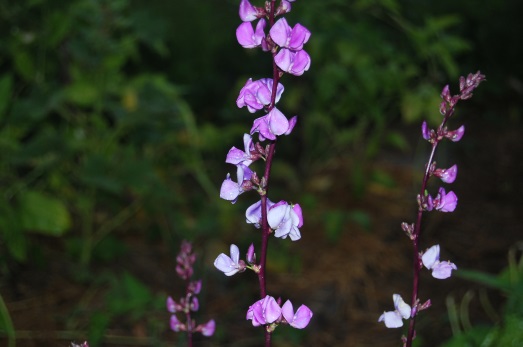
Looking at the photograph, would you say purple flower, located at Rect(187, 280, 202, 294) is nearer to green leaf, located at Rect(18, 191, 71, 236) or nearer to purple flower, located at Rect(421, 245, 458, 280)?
Answer: purple flower, located at Rect(421, 245, 458, 280)

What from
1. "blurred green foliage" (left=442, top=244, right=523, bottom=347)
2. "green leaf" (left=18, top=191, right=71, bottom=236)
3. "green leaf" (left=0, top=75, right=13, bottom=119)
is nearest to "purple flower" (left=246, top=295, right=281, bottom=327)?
"blurred green foliage" (left=442, top=244, right=523, bottom=347)

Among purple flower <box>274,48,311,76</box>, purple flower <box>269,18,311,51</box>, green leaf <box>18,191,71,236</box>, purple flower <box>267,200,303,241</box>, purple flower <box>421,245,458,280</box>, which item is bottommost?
purple flower <box>421,245,458,280</box>

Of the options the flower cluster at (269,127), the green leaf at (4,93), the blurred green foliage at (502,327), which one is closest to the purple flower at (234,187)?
the flower cluster at (269,127)

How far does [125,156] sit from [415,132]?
211cm

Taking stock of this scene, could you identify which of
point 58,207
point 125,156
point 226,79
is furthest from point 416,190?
point 58,207

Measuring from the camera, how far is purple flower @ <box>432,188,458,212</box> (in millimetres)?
Answer: 908

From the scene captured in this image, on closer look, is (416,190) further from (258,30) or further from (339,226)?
Answer: (258,30)

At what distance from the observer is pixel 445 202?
3.02 ft

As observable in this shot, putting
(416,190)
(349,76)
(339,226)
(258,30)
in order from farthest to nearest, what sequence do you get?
1. (416,190)
2. (349,76)
3. (339,226)
4. (258,30)

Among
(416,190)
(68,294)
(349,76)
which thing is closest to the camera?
(68,294)

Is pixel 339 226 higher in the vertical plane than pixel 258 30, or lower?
higher

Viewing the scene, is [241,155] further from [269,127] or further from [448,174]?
[448,174]

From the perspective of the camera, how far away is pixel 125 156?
7.47ft

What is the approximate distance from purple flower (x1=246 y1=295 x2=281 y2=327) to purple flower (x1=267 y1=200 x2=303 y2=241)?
8 centimetres
